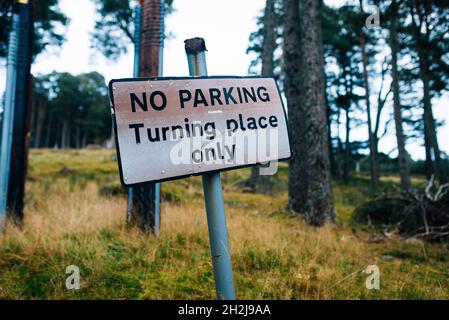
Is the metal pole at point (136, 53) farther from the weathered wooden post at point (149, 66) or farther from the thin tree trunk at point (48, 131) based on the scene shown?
the thin tree trunk at point (48, 131)

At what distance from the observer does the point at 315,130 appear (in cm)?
636

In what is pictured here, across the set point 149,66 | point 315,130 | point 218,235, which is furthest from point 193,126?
point 315,130

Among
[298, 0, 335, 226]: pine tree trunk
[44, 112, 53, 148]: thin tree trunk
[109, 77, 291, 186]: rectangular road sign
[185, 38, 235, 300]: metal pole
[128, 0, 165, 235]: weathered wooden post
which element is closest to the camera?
[109, 77, 291, 186]: rectangular road sign

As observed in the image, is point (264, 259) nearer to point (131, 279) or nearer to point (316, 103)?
point (131, 279)

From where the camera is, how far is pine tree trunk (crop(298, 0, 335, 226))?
20.6 ft

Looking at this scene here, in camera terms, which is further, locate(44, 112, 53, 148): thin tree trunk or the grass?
locate(44, 112, 53, 148): thin tree trunk

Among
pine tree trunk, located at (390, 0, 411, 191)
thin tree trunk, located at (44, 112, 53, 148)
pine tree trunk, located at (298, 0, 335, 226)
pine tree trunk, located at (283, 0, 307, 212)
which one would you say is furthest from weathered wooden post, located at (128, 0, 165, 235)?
thin tree trunk, located at (44, 112, 53, 148)

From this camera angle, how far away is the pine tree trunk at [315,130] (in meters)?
6.28

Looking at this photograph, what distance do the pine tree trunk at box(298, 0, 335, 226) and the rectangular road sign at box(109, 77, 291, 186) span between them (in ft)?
16.6

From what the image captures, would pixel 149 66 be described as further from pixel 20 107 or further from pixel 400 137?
pixel 400 137

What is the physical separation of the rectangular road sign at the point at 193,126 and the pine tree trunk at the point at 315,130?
5.07 m

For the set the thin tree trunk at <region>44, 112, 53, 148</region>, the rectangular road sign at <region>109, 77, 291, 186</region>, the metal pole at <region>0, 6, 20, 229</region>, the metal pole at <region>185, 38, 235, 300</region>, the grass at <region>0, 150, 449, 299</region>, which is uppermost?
the thin tree trunk at <region>44, 112, 53, 148</region>

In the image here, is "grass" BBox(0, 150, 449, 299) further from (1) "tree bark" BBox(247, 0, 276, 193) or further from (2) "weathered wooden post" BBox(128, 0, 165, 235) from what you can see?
(1) "tree bark" BBox(247, 0, 276, 193)
